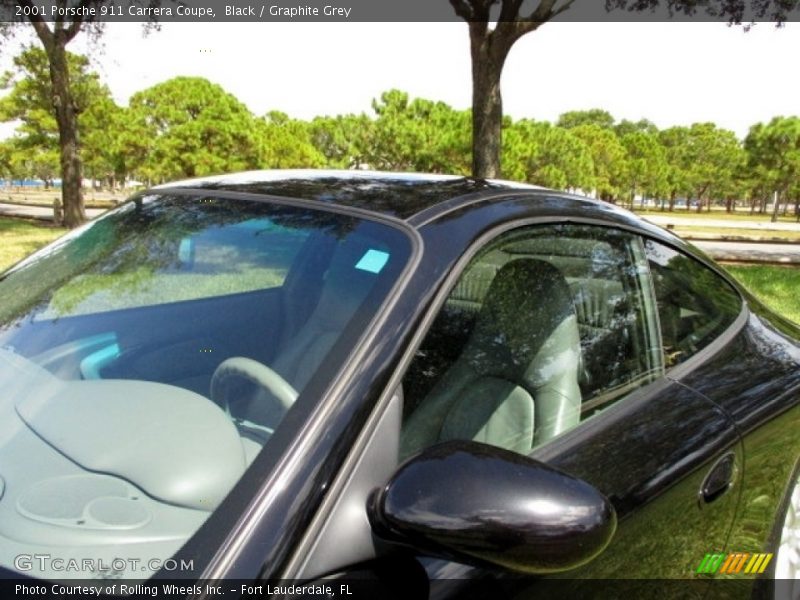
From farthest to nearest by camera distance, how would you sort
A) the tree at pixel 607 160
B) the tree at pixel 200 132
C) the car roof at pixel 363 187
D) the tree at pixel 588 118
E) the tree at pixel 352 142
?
the tree at pixel 588 118 < the tree at pixel 607 160 < the tree at pixel 352 142 < the tree at pixel 200 132 < the car roof at pixel 363 187

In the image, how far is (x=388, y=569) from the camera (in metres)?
1.08

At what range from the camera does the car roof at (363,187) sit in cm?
159

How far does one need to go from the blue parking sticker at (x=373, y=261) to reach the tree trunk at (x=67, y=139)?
1683 cm

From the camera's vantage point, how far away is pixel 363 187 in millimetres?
1765

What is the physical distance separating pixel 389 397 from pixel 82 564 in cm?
56

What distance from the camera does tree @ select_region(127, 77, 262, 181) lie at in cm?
2533

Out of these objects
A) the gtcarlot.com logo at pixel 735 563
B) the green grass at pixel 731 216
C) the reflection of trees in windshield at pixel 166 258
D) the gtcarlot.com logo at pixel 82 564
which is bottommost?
the green grass at pixel 731 216

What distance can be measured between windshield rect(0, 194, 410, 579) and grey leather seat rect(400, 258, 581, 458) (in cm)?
32

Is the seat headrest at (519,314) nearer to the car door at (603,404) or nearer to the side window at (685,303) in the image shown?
the car door at (603,404)

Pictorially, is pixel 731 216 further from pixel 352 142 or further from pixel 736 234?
pixel 352 142

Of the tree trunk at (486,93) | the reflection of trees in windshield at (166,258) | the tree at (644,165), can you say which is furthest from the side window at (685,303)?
the tree at (644,165)

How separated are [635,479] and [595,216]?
29.9 inches

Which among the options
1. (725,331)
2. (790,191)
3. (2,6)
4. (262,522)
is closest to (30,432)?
(262,522)

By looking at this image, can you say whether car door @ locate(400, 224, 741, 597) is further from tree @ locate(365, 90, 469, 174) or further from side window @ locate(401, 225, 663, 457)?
tree @ locate(365, 90, 469, 174)
